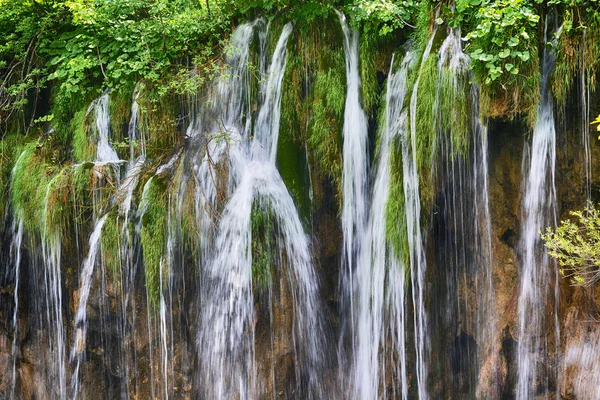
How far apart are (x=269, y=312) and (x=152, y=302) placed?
4.39 ft

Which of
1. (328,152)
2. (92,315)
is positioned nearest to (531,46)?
(328,152)

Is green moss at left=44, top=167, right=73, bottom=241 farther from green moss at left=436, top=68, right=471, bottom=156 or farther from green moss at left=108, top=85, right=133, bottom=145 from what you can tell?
green moss at left=436, top=68, right=471, bottom=156

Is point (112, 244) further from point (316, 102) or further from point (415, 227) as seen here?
point (415, 227)

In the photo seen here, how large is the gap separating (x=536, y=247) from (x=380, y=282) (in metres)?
1.49

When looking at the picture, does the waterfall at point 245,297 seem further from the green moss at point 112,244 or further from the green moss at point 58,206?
the green moss at point 58,206

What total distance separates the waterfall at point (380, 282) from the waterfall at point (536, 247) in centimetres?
112

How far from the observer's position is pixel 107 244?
6.61 metres

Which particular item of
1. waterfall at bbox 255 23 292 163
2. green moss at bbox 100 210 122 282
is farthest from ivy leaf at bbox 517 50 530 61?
green moss at bbox 100 210 122 282

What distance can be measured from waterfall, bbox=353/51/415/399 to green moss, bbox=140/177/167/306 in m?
2.13

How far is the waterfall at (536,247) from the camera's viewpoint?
5.32 meters

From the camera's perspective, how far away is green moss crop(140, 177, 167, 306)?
6.37 m

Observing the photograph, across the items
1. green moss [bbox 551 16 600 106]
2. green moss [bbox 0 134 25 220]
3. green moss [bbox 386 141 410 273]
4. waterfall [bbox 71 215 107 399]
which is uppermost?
green moss [bbox 551 16 600 106]

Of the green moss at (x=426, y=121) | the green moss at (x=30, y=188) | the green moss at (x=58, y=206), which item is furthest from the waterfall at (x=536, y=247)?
the green moss at (x=30, y=188)

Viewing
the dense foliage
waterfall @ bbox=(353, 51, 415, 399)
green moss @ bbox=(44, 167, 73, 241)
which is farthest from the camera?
green moss @ bbox=(44, 167, 73, 241)
